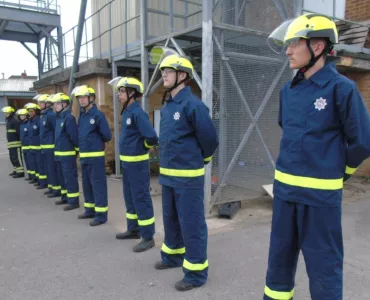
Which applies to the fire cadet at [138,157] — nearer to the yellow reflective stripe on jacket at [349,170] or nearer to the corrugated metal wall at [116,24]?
the yellow reflective stripe on jacket at [349,170]

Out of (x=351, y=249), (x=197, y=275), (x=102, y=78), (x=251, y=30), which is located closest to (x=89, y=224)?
(x=197, y=275)

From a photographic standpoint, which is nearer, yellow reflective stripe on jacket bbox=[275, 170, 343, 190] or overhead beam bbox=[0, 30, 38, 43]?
yellow reflective stripe on jacket bbox=[275, 170, 343, 190]

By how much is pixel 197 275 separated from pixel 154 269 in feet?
2.06

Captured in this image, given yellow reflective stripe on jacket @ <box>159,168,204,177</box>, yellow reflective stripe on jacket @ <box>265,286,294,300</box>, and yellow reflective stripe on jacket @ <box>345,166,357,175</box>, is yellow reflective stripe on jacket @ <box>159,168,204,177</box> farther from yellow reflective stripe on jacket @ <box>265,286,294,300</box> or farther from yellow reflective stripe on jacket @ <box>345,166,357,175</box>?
yellow reflective stripe on jacket @ <box>345,166,357,175</box>

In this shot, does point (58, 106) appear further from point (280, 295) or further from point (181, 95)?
point (280, 295)

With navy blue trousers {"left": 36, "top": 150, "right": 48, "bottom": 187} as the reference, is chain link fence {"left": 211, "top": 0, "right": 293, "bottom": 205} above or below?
above

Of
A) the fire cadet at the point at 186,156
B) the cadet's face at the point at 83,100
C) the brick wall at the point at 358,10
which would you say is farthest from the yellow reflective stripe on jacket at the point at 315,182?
the brick wall at the point at 358,10

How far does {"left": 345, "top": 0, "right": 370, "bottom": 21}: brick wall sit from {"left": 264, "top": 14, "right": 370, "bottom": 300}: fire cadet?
786cm

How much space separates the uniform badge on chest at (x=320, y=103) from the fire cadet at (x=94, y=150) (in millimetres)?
3748

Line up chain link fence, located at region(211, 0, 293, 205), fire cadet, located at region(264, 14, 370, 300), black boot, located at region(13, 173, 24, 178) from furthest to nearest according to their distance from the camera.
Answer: black boot, located at region(13, 173, 24, 178) → chain link fence, located at region(211, 0, 293, 205) → fire cadet, located at region(264, 14, 370, 300)

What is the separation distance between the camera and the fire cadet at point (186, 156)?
3143 mm

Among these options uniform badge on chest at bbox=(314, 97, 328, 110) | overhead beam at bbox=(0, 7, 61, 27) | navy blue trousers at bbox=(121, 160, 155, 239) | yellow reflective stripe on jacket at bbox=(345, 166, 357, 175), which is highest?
overhead beam at bbox=(0, 7, 61, 27)

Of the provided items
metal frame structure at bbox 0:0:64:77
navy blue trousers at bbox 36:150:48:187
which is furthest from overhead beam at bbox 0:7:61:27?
navy blue trousers at bbox 36:150:48:187

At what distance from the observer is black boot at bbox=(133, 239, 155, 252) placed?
13.6ft
